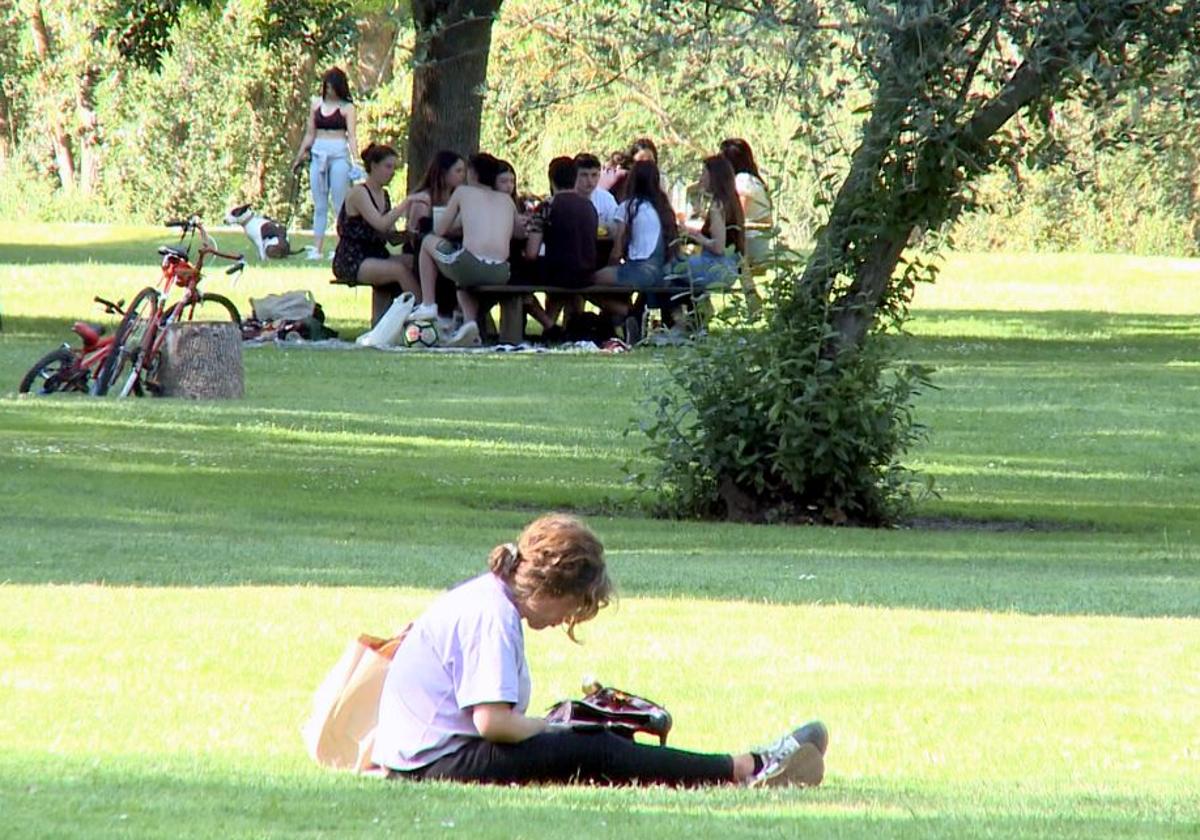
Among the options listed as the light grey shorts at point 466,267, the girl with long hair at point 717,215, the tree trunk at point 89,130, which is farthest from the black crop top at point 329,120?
the tree trunk at point 89,130

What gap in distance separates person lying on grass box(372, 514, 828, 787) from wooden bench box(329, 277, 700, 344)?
18.4 m

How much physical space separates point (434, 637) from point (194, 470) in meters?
10.2

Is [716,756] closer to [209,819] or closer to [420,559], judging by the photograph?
[209,819]

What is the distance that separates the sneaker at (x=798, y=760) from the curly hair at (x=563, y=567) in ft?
2.14

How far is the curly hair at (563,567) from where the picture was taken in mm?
6746

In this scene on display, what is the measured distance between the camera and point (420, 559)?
42.3ft

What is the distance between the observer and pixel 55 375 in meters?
21.0

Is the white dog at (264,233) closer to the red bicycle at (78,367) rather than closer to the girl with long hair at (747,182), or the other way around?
the red bicycle at (78,367)

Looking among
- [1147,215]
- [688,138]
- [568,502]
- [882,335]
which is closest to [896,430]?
[882,335]

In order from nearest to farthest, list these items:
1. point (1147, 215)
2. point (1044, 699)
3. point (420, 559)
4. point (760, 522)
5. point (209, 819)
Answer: point (209, 819), point (1044, 699), point (420, 559), point (760, 522), point (1147, 215)

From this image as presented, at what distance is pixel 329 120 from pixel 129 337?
1011 cm

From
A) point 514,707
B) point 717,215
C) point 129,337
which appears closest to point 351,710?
point 514,707

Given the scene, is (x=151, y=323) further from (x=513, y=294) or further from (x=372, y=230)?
(x=513, y=294)

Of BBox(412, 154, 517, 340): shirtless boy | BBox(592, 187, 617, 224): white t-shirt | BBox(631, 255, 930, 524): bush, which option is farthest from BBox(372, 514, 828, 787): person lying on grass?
BBox(592, 187, 617, 224): white t-shirt
